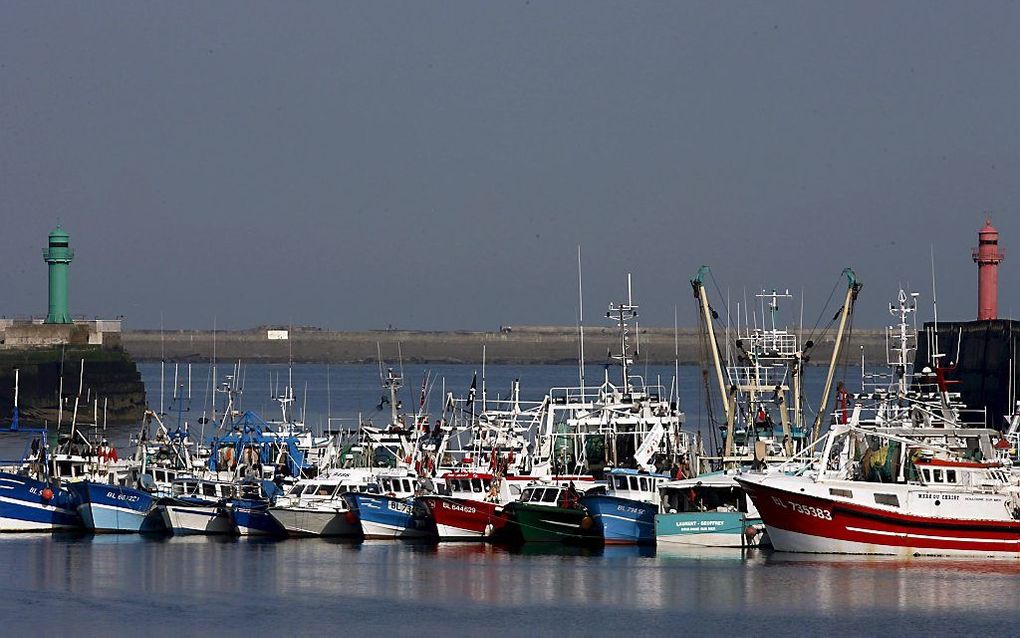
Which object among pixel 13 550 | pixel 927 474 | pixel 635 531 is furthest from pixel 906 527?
pixel 13 550

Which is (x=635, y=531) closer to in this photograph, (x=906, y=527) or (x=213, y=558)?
(x=906, y=527)

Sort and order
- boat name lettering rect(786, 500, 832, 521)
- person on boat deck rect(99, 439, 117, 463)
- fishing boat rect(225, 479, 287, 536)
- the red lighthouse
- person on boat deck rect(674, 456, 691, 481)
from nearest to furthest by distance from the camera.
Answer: boat name lettering rect(786, 500, 832, 521)
person on boat deck rect(674, 456, 691, 481)
fishing boat rect(225, 479, 287, 536)
person on boat deck rect(99, 439, 117, 463)
the red lighthouse

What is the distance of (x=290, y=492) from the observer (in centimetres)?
4669

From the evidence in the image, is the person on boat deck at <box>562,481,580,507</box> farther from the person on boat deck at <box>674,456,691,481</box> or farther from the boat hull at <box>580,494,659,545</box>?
the person on boat deck at <box>674,456,691,481</box>

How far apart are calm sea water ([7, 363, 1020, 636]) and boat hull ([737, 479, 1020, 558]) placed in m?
0.38

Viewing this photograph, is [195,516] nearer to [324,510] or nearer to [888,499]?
[324,510]

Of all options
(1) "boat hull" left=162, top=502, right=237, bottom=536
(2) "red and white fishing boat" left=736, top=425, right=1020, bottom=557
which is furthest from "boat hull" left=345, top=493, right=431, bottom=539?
(2) "red and white fishing boat" left=736, top=425, right=1020, bottom=557

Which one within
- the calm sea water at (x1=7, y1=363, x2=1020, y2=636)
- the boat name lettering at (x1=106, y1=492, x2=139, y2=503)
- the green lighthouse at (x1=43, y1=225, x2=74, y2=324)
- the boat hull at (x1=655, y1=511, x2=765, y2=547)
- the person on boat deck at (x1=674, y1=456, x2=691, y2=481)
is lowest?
the calm sea water at (x1=7, y1=363, x2=1020, y2=636)

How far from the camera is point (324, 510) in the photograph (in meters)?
45.0

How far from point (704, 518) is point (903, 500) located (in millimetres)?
4759

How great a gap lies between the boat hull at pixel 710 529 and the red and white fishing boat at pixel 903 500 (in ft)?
5.23

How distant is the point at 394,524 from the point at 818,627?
14.2 meters

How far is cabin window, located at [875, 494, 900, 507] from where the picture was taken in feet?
128

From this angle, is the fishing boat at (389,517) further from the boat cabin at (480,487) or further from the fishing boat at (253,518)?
the fishing boat at (253,518)
